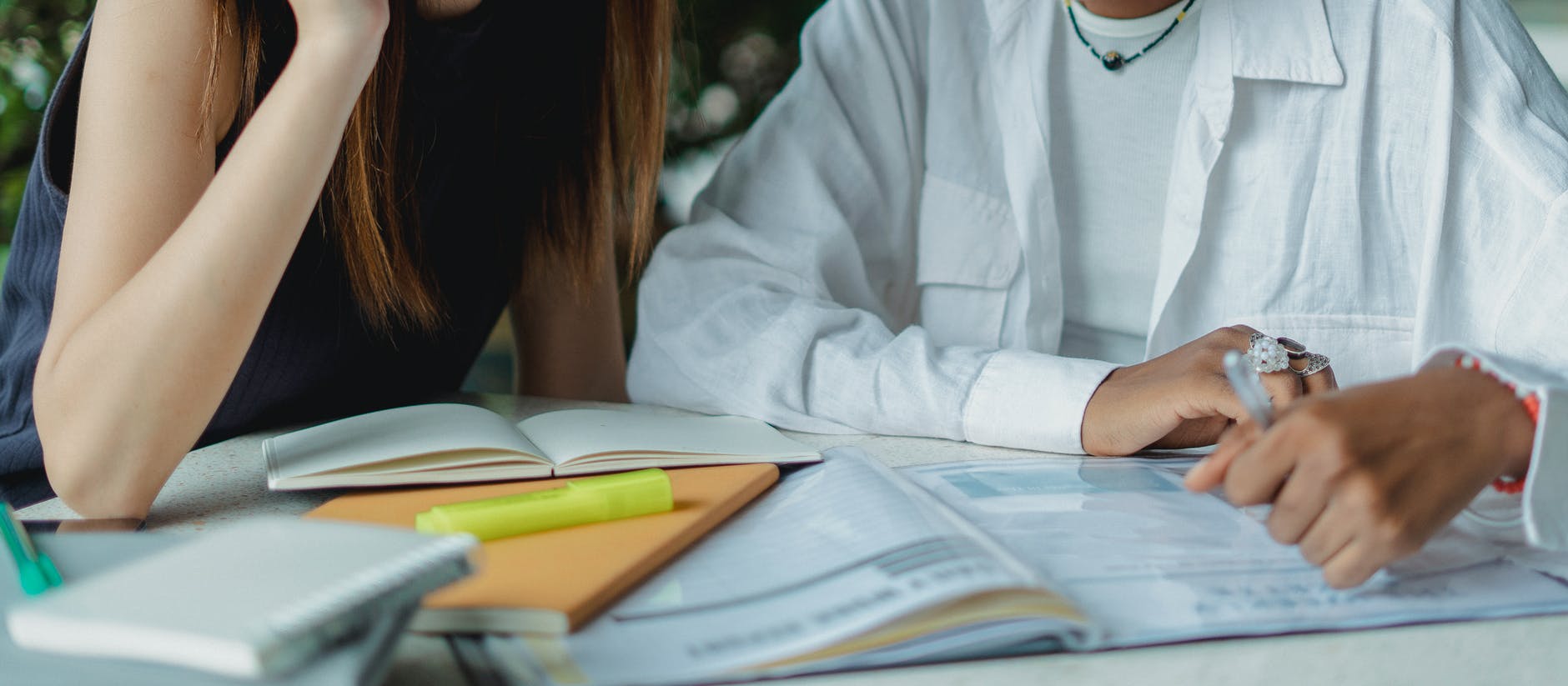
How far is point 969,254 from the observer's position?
1.11 meters

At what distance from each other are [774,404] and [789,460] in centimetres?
17

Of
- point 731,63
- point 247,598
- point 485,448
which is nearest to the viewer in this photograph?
point 247,598

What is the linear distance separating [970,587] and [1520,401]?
A: 0.34 metres

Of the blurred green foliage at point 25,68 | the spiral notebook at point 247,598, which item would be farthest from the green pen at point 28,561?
the blurred green foliage at point 25,68

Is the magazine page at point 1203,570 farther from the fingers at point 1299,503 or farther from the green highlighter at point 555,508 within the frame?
the green highlighter at point 555,508

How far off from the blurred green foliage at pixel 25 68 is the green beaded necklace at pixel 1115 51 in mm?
1736

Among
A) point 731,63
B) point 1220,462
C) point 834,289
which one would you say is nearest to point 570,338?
point 834,289

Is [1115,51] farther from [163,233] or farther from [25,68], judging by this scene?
[25,68]

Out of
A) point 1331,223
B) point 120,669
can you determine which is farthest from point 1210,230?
point 120,669

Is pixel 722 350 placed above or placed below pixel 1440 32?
below

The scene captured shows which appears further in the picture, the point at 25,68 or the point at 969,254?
the point at 25,68

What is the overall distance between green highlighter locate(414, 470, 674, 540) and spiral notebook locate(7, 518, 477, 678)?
4.3 inches

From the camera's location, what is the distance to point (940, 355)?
90 centimetres

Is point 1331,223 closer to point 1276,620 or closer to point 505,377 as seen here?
point 1276,620
